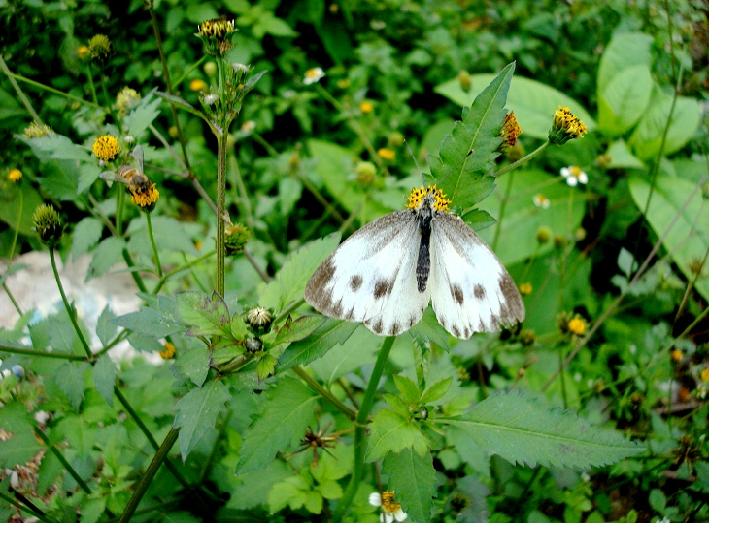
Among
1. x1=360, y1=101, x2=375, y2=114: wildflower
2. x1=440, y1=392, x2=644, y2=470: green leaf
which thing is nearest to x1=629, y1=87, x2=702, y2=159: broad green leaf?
x1=360, y1=101, x2=375, y2=114: wildflower

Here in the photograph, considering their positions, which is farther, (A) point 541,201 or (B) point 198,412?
(A) point 541,201

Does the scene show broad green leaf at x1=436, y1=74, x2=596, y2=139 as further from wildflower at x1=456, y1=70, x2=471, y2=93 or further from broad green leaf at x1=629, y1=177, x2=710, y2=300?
broad green leaf at x1=629, y1=177, x2=710, y2=300

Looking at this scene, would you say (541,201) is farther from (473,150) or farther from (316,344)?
(316,344)

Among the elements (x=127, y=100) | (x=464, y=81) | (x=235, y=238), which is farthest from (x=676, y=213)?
(x=127, y=100)

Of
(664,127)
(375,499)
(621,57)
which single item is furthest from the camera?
(621,57)

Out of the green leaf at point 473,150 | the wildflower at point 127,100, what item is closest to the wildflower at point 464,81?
the wildflower at point 127,100

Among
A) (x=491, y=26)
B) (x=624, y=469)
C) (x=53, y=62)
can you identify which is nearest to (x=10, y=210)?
(x=53, y=62)

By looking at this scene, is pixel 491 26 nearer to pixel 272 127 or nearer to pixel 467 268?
pixel 272 127

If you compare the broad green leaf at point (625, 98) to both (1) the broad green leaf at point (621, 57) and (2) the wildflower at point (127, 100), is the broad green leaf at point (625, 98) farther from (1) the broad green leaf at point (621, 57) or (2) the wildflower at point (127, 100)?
(2) the wildflower at point (127, 100)
